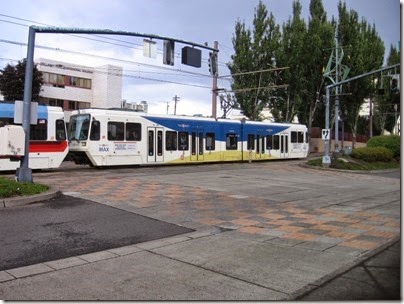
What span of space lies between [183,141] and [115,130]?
518 cm

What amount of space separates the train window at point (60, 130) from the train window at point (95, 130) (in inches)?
85.0

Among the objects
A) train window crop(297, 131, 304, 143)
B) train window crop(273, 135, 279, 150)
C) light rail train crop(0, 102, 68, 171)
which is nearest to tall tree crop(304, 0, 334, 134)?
train window crop(297, 131, 304, 143)

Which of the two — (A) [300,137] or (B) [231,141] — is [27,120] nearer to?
(B) [231,141]

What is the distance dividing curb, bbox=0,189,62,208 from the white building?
41.7 metres

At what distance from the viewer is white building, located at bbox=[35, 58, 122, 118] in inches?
2053

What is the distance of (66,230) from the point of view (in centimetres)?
808

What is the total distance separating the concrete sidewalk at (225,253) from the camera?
498cm

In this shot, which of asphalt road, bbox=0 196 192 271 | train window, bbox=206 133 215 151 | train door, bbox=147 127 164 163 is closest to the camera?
asphalt road, bbox=0 196 192 271

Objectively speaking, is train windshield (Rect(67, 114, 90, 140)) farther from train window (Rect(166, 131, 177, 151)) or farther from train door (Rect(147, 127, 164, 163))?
train window (Rect(166, 131, 177, 151))

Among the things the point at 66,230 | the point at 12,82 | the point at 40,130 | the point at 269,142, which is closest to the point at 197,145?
the point at 269,142

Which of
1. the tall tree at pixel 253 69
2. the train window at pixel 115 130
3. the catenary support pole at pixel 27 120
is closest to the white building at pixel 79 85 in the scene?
the tall tree at pixel 253 69

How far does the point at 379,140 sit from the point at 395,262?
29.1 metres

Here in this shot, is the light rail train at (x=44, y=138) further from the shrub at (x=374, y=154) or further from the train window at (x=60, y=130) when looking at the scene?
the shrub at (x=374, y=154)

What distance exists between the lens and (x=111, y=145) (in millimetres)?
23703
